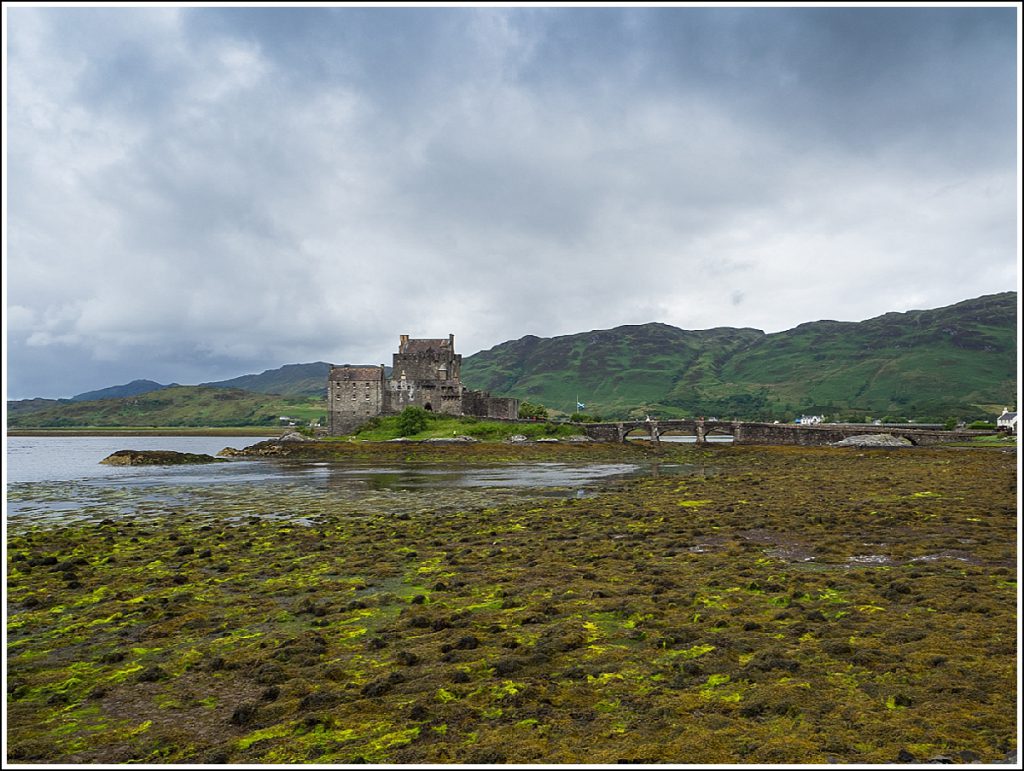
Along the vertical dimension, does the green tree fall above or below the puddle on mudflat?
above

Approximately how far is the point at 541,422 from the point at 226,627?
105202 mm

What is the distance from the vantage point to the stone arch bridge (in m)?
103

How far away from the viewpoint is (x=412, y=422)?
103 m

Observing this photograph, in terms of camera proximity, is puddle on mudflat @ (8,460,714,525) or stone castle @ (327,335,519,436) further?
stone castle @ (327,335,519,436)

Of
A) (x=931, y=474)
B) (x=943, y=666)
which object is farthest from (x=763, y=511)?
(x=931, y=474)

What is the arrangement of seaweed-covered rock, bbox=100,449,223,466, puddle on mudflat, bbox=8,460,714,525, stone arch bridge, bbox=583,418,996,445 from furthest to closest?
stone arch bridge, bbox=583,418,996,445 → seaweed-covered rock, bbox=100,449,223,466 → puddle on mudflat, bbox=8,460,714,525

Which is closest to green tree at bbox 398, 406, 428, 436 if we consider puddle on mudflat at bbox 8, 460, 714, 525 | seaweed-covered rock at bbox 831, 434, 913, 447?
puddle on mudflat at bbox 8, 460, 714, 525

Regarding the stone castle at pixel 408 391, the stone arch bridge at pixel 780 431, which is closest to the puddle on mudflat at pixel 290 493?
the stone castle at pixel 408 391

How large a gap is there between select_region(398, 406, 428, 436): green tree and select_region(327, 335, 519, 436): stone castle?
11688 mm

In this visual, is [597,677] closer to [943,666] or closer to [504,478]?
[943,666]

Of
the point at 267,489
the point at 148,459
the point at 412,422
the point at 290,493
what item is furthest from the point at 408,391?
the point at 290,493

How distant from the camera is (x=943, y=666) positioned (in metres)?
10.2

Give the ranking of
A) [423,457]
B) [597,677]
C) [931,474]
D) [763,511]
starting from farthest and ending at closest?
[423,457]
[931,474]
[763,511]
[597,677]

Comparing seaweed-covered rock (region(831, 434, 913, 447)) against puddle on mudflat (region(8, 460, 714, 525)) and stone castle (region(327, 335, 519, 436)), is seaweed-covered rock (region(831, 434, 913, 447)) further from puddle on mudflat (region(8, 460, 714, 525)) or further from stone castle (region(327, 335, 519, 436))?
stone castle (region(327, 335, 519, 436))
